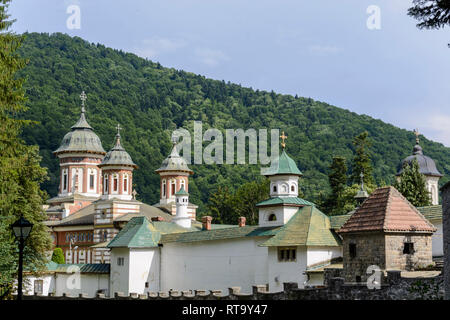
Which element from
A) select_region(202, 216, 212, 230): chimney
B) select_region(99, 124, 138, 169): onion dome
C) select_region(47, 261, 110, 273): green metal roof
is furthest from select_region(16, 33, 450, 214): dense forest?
select_region(47, 261, 110, 273): green metal roof

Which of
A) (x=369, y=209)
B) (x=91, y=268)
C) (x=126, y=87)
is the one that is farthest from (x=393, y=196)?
(x=126, y=87)

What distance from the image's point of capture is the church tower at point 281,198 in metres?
38.1

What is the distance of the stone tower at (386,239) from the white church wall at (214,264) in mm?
8374

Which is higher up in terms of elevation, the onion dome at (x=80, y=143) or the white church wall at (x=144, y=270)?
the onion dome at (x=80, y=143)

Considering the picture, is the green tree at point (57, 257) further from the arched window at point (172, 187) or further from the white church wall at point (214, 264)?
the arched window at point (172, 187)

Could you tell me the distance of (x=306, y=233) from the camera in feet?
114

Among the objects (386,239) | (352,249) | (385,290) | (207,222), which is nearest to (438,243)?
(352,249)

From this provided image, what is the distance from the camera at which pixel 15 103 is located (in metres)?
23.0

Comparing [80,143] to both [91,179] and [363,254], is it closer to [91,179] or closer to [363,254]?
[91,179]

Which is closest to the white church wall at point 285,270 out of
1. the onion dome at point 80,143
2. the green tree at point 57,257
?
the green tree at point 57,257

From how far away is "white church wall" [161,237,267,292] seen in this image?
37594mm

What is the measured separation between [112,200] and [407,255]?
35.8 metres

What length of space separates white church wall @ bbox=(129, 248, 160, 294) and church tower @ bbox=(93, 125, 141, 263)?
535 inches

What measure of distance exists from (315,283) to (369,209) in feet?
18.2
